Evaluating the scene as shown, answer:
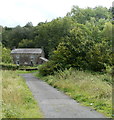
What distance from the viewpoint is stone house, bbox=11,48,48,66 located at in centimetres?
6341

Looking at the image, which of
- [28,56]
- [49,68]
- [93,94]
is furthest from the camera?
[28,56]

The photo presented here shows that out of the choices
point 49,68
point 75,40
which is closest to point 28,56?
point 49,68

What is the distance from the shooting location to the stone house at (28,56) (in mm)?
63406

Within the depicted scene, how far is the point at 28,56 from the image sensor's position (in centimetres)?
6469

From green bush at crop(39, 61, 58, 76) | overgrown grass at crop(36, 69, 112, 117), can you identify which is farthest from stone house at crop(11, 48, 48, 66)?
overgrown grass at crop(36, 69, 112, 117)

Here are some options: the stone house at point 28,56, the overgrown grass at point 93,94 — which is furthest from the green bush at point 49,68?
the stone house at point 28,56

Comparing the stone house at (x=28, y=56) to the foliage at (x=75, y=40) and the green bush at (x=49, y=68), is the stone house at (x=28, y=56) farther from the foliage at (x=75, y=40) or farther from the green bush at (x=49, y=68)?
the green bush at (x=49, y=68)

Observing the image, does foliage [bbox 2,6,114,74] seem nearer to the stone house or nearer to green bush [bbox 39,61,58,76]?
green bush [bbox 39,61,58,76]

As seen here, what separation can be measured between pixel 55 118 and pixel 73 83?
806 cm

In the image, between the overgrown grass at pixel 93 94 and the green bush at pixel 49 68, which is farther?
the green bush at pixel 49 68

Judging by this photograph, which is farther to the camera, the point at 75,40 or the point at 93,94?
the point at 75,40

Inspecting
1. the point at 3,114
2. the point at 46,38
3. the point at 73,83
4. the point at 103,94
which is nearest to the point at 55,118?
the point at 3,114

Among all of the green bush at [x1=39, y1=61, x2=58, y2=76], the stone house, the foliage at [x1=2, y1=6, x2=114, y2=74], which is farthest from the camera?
the stone house

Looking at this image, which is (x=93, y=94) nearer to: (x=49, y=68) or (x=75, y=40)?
(x=49, y=68)
